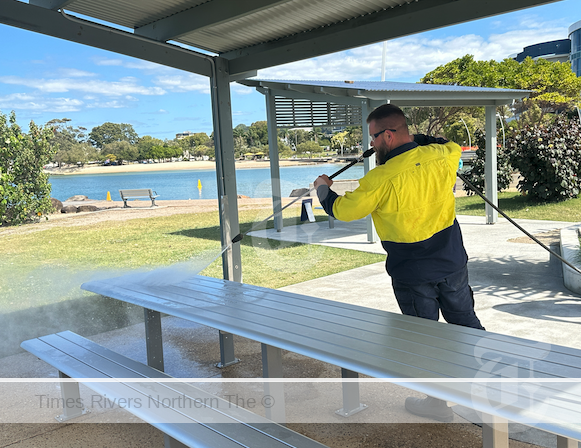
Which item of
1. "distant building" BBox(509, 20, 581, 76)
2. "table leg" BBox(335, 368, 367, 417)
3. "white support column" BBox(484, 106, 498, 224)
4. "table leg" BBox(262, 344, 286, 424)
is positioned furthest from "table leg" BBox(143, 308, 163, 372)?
"distant building" BBox(509, 20, 581, 76)

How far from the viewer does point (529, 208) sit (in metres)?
11.8

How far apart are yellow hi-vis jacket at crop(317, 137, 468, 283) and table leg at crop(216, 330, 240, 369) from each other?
5.38 feet

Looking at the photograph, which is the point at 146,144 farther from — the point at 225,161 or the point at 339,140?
the point at 225,161

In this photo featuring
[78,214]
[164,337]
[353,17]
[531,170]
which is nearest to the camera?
[353,17]

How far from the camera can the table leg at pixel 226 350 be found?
3.71 m

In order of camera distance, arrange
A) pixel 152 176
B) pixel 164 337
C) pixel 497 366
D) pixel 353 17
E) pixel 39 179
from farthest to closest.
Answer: pixel 152 176, pixel 39 179, pixel 164 337, pixel 353 17, pixel 497 366

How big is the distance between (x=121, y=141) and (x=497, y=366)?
1910cm

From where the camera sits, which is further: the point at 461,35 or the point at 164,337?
the point at 461,35

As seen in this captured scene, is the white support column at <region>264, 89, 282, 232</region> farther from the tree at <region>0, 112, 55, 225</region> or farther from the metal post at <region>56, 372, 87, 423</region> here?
the metal post at <region>56, 372, 87, 423</region>

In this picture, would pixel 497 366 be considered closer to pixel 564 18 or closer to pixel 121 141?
pixel 121 141

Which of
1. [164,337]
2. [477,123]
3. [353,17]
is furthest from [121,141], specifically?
[477,123]

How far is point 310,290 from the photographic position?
6098 millimetres

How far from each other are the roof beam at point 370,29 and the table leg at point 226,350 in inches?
80.3

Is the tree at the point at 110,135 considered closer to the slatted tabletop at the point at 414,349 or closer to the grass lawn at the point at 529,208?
the grass lawn at the point at 529,208
